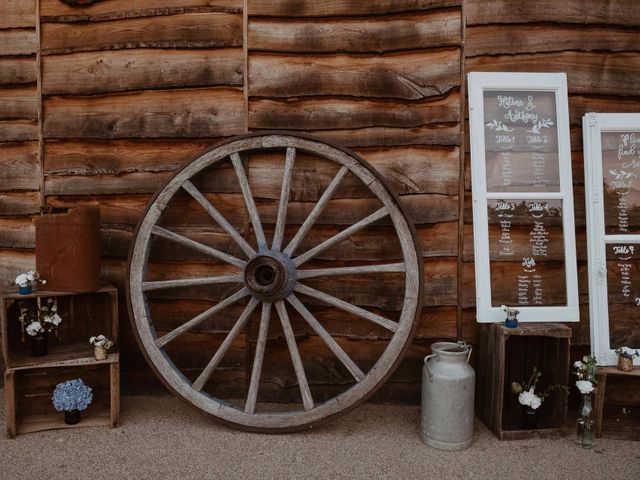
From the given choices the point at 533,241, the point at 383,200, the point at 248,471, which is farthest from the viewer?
the point at 533,241

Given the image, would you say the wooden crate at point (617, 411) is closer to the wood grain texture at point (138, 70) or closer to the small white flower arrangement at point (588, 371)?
the small white flower arrangement at point (588, 371)

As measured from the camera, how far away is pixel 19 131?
313cm

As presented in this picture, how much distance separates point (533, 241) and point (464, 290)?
47 centimetres

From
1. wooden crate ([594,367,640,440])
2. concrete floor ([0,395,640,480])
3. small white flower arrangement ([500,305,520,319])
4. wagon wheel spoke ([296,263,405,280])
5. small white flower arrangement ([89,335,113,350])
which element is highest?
wagon wheel spoke ([296,263,405,280])

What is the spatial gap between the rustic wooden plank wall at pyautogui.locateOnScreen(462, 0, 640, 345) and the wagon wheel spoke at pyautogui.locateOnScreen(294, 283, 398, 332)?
0.66 metres

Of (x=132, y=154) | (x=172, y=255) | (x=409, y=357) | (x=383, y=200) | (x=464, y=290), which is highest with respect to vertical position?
(x=132, y=154)

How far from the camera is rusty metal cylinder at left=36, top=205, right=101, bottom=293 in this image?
2664 mm

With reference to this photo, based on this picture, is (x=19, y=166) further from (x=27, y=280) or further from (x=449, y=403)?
(x=449, y=403)

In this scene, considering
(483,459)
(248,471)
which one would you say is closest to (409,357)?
(483,459)

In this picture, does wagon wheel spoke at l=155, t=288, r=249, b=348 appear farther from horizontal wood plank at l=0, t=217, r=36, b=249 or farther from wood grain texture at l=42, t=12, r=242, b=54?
wood grain texture at l=42, t=12, r=242, b=54

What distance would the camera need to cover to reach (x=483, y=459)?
245cm

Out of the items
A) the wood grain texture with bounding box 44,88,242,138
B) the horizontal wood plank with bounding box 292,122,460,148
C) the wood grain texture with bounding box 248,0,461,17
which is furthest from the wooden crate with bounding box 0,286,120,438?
the wood grain texture with bounding box 248,0,461,17

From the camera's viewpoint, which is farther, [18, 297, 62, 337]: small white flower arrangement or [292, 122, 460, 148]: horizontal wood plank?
[292, 122, 460, 148]: horizontal wood plank

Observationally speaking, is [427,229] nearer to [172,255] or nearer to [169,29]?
[172,255]
